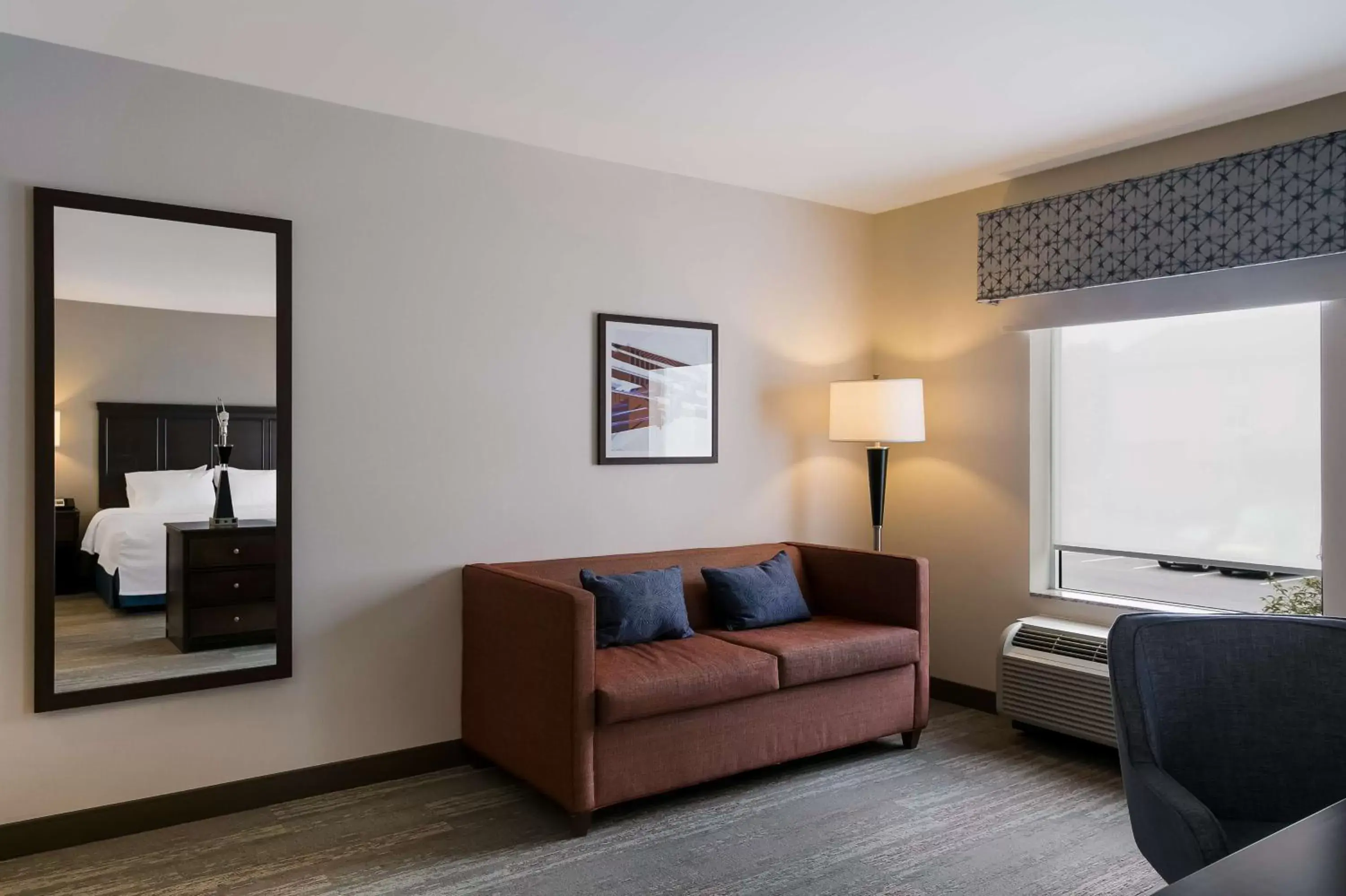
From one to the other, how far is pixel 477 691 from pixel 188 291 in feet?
6.03

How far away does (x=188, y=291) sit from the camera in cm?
330

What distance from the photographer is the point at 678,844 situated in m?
3.10

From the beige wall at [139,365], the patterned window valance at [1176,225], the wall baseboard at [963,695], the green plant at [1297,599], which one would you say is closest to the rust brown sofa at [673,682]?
the wall baseboard at [963,695]

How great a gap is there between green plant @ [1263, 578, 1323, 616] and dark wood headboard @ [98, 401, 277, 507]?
3.89 metres

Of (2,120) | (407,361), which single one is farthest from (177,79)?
(407,361)

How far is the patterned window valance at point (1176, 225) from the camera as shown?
346cm

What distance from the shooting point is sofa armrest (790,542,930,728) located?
408cm

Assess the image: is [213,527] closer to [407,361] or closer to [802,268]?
[407,361]

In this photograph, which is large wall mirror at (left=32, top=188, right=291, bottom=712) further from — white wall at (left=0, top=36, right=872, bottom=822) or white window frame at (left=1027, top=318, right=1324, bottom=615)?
white window frame at (left=1027, top=318, right=1324, bottom=615)

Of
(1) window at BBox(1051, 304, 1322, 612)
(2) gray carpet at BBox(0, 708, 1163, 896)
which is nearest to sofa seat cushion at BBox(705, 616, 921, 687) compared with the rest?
(2) gray carpet at BBox(0, 708, 1163, 896)

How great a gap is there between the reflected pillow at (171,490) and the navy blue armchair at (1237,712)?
291cm

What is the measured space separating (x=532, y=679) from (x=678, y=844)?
754 millimetres

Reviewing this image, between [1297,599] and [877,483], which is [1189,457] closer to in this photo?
[1297,599]

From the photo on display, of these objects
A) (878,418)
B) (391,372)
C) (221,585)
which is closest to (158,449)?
(221,585)
